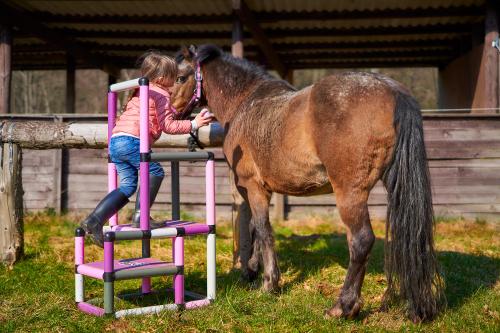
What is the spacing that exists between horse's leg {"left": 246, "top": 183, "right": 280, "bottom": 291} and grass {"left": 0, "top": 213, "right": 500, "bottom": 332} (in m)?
0.16

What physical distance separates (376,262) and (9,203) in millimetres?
3940

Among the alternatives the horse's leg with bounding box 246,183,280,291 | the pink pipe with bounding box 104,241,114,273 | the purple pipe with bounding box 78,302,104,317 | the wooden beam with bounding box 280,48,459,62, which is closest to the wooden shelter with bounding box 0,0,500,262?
the wooden beam with bounding box 280,48,459,62

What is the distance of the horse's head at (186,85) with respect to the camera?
18.0 ft

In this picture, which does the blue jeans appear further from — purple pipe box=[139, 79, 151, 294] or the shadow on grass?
the shadow on grass

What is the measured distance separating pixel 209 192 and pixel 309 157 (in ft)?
2.70

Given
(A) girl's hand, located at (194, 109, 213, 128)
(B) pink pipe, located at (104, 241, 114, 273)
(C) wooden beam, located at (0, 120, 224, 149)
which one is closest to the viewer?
(B) pink pipe, located at (104, 241, 114, 273)

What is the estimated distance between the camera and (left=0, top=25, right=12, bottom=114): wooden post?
9.20m

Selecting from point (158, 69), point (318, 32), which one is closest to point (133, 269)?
point (158, 69)

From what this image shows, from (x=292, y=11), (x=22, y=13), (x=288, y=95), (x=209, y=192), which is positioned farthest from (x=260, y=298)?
(x=22, y=13)

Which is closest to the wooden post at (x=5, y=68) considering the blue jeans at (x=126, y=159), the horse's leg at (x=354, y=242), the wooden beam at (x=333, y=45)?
the wooden beam at (x=333, y=45)

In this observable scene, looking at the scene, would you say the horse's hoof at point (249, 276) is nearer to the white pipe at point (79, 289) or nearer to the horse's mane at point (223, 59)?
the white pipe at point (79, 289)

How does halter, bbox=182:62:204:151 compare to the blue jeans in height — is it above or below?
above

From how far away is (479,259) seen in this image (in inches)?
246

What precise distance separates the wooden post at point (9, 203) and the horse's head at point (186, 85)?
74.6 inches
